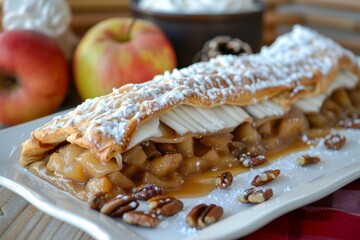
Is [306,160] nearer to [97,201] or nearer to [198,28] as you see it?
[97,201]

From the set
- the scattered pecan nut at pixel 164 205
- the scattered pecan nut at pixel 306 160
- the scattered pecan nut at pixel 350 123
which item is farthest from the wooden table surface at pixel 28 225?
the scattered pecan nut at pixel 350 123


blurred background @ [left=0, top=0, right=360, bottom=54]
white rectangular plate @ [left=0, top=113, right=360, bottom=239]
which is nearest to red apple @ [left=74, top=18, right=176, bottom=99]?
white rectangular plate @ [left=0, top=113, right=360, bottom=239]

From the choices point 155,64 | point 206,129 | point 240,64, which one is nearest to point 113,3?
point 155,64

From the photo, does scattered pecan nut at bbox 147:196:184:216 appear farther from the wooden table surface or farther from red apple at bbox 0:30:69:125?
red apple at bbox 0:30:69:125

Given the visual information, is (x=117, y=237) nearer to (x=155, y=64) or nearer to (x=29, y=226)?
(x=29, y=226)

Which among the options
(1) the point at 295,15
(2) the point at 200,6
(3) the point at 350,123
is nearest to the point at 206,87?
(3) the point at 350,123
